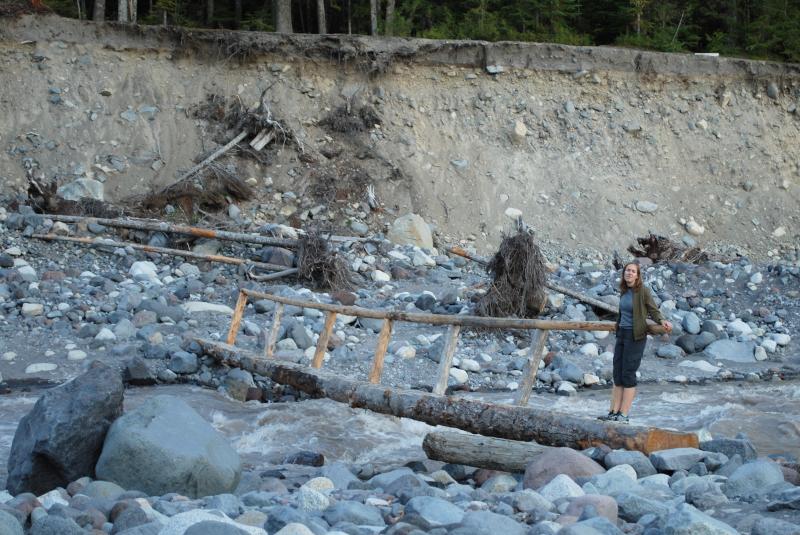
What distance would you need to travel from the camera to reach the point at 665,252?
1548cm

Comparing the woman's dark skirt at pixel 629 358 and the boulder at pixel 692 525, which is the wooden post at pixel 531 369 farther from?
the boulder at pixel 692 525

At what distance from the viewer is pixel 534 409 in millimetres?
6520

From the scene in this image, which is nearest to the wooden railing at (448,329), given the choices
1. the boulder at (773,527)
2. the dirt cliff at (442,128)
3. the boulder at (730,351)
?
the boulder at (773,527)

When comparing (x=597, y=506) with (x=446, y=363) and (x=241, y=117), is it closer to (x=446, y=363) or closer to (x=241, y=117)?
(x=446, y=363)

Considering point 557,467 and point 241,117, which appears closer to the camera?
point 557,467

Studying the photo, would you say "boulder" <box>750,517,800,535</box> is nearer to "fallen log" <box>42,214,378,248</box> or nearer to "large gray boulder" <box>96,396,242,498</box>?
"large gray boulder" <box>96,396,242,498</box>

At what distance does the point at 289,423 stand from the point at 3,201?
915 centimetres

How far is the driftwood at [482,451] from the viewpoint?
5.93 meters

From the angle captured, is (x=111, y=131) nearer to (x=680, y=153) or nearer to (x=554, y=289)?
(x=554, y=289)

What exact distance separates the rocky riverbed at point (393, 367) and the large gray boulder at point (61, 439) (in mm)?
88

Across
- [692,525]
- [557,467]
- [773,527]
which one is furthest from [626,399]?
[692,525]

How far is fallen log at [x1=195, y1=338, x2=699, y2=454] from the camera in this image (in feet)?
19.8

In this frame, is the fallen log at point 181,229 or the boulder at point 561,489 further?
the fallen log at point 181,229

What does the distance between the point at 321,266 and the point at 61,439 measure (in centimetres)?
731
